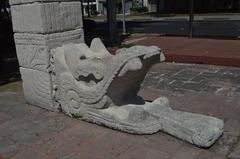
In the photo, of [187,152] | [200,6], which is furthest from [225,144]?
[200,6]

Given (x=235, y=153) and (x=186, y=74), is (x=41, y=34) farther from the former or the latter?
(x=186, y=74)

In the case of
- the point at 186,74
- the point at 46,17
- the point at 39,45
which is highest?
the point at 46,17

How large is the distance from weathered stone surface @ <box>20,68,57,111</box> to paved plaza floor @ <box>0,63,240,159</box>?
0.13m

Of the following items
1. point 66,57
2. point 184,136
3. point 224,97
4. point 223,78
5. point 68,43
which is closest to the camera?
point 184,136

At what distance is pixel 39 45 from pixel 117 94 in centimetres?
155

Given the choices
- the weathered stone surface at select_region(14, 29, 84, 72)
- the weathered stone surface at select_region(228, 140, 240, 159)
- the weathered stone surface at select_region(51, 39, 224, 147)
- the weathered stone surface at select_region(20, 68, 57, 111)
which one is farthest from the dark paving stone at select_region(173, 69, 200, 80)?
the weathered stone surface at select_region(228, 140, 240, 159)

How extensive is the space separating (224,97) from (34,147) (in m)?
3.45

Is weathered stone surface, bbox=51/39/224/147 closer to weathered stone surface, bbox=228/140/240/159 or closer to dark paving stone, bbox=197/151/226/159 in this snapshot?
dark paving stone, bbox=197/151/226/159

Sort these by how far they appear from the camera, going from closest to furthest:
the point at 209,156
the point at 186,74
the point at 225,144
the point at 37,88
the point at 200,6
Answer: the point at 209,156 < the point at 225,144 < the point at 37,88 < the point at 186,74 < the point at 200,6

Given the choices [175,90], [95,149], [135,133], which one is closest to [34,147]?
[95,149]

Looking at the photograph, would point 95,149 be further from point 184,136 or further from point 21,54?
point 21,54

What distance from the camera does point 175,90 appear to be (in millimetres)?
6355

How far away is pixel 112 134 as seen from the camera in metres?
4.36

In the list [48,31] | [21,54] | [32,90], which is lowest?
[32,90]
